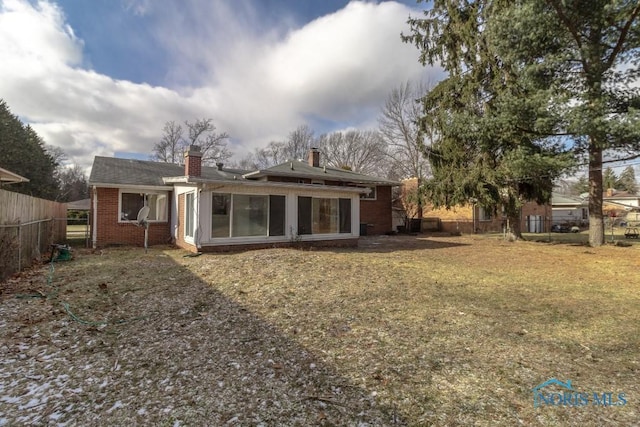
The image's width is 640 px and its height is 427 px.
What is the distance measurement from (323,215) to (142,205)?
7.84 m

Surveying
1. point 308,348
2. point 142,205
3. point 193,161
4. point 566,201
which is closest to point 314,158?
point 193,161

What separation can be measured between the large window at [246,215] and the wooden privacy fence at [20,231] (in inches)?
185

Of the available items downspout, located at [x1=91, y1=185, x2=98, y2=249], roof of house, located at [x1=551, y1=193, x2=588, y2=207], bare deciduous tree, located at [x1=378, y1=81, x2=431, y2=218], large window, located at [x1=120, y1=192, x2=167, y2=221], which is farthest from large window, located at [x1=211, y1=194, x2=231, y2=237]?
roof of house, located at [x1=551, y1=193, x2=588, y2=207]

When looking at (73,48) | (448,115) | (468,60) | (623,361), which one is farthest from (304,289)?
(468,60)

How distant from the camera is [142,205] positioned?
13.7 m

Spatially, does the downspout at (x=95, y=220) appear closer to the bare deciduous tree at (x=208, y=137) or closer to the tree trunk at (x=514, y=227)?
the tree trunk at (x=514, y=227)

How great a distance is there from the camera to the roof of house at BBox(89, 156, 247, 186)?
13.0 m

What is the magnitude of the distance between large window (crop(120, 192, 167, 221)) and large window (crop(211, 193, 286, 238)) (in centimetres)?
463

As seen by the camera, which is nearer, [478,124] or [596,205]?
[596,205]

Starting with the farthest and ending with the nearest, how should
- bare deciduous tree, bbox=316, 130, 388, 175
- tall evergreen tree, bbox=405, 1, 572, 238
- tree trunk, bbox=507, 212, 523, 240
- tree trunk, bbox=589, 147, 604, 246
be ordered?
bare deciduous tree, bbox=316, 130, 388, 175 → tree trunk, bbox=507, 212, 523, 240 → tree trunk, bbox=589, 147, 604, 246 → tall evergreen tree, bbox=405, 1, 572, 238

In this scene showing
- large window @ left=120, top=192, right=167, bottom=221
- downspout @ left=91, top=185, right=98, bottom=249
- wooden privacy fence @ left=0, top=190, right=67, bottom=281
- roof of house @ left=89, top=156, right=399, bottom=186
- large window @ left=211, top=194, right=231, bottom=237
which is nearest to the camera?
wooden privacy fence @ left=0, top=190, right=67, bottom=281

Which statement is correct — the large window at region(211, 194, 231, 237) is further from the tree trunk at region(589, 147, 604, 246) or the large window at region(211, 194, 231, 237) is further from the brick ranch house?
the tree trunk at region(589, 147, 604, 246)

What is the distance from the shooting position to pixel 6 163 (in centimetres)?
2234

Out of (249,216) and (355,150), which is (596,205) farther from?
(355,150)
